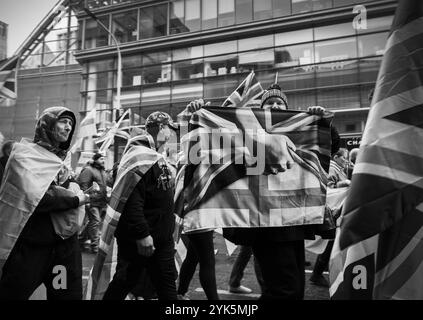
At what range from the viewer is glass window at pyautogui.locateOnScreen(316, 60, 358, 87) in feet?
63.7

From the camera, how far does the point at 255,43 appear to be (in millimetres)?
21359

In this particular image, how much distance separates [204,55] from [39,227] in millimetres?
20636

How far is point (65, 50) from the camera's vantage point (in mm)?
28625

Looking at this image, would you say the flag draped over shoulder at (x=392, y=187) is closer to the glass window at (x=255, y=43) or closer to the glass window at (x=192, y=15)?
the glass window at (x=255, y=43)

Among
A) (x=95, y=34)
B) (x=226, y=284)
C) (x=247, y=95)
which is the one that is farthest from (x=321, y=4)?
(x=226, y=284)

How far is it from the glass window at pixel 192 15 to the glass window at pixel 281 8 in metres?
4.60

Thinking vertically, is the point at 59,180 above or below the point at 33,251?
above

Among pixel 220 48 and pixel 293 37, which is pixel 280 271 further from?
pixel 220 48

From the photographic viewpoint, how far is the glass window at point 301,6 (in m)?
20.2

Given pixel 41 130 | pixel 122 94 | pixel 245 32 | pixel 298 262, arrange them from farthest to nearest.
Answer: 1. pixel 122 94
2. pixel 245 32
3. pixel 41 130
4. pixel 298 262
